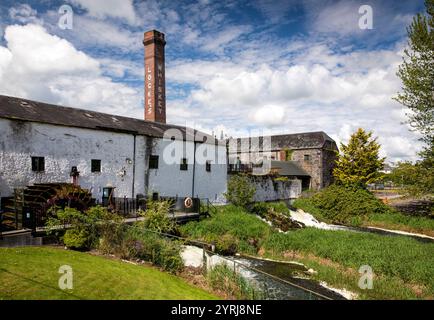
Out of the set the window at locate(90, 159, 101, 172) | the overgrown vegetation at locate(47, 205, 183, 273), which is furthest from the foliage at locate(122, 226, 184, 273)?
the window at locate(90, 159, 101, 172)

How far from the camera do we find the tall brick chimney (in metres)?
27.7

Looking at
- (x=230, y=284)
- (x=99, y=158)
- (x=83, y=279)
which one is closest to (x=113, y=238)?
(x=83, y=279)

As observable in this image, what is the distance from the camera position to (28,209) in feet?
37.2

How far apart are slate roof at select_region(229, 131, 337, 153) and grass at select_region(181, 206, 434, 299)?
21.4 m

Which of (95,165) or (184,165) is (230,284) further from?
(184,165)

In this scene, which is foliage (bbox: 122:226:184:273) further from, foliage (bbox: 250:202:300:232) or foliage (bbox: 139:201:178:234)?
foliage (bbox: 250:202:300:232)

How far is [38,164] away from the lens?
50.0 ft

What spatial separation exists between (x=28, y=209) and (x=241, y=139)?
3833cm

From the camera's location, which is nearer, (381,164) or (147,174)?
(147,174)

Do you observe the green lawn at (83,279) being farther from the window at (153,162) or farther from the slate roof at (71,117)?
the window at (153,162)

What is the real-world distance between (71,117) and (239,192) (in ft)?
43.4

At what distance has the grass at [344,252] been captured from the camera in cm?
1160
